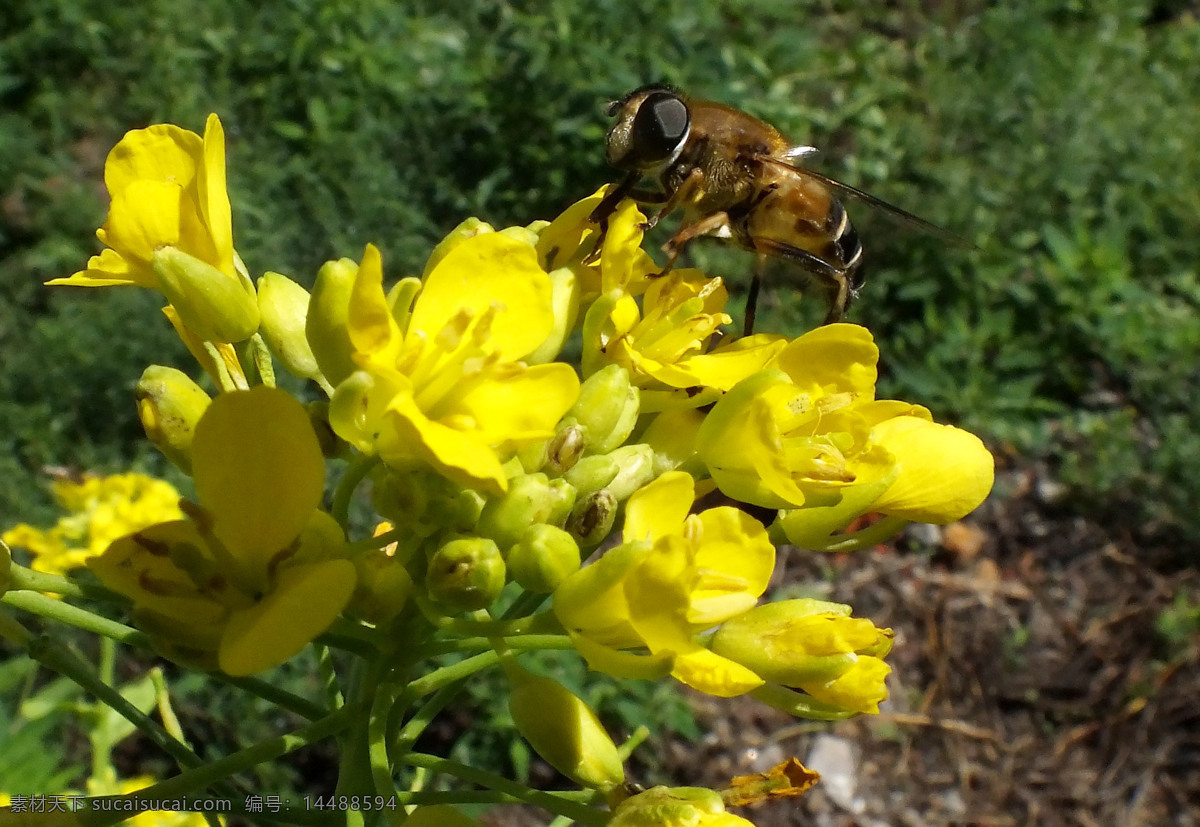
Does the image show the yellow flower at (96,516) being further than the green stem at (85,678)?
Yes

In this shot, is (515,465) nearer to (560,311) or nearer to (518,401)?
(518,401)

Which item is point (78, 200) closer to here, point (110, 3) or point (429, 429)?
point (110, 3)

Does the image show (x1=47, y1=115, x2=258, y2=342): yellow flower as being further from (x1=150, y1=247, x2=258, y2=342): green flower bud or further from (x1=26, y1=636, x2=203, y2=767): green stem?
(x1=26, y1=636, x2=203, y2=767): green stem

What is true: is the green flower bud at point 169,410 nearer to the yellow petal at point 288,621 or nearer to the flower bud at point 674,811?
the yellow petal at point 288,621

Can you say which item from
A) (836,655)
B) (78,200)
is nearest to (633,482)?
(836,655)

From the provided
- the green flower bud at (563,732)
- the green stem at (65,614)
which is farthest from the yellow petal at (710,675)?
the green stem at (65,614)
